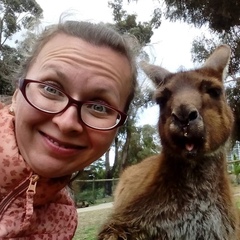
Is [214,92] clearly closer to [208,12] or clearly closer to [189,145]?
[189,145]

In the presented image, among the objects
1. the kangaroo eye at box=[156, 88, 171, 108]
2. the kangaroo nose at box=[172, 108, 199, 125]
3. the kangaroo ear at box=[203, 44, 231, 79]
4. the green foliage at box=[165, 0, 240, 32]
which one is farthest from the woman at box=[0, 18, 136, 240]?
the green foliage at box=[165, 0, 240, 32]

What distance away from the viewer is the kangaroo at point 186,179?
2508 millimetres

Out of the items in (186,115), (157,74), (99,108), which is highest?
(157,74)

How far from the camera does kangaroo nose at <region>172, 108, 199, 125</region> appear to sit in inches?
98.4

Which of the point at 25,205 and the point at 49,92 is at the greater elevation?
the point at 49,92

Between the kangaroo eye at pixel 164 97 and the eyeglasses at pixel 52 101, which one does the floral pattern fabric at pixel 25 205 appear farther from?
the kangaroo eye at pixel 164 97

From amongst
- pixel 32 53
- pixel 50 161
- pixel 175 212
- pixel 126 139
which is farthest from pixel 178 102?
pixel 126 139

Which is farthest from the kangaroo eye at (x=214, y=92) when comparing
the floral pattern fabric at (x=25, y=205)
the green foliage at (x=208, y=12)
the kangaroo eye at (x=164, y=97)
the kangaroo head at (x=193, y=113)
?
the green foliage at (x=208, y=12)

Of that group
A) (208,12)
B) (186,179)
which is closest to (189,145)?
(186,179)

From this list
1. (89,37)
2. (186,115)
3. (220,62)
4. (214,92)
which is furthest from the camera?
(220,62)

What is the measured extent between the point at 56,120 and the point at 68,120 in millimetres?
42

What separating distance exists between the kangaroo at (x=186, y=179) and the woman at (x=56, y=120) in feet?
2.66

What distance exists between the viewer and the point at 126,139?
1906cm

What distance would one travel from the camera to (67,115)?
1.54m
